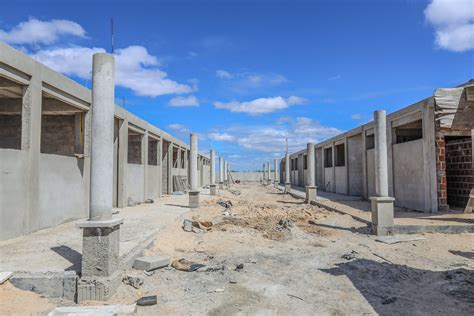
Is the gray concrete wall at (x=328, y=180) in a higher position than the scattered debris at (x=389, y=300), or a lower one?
higher

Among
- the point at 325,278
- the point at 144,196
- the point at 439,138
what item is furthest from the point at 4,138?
the point at 439,138

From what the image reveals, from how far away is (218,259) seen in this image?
24.6ft

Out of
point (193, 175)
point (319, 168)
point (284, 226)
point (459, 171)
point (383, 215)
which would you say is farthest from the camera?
point (319, 168)

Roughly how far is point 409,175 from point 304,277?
10.0 m

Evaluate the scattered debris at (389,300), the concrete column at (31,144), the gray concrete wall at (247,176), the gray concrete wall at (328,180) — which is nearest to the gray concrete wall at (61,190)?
the concrete column at (31,144)

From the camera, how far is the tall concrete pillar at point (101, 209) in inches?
191

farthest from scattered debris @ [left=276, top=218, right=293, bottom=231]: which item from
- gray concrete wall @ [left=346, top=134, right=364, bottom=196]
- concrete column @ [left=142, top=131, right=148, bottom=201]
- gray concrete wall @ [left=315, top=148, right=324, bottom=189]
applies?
gray concrete wall @ [left=315, top=148, right=324, bottom=189]

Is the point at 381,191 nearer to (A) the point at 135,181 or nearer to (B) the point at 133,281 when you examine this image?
(B) the point at 133,281

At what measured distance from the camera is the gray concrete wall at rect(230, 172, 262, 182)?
67.8 m

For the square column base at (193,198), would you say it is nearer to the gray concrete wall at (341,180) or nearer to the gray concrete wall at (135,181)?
the gray concrete wall at (135,181)

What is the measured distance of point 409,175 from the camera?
14125mm

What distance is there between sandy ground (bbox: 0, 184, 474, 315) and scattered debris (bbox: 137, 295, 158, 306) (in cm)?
6

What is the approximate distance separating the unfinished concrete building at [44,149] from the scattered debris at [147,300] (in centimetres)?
442

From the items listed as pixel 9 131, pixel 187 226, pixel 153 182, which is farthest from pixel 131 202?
pixel 187 226
